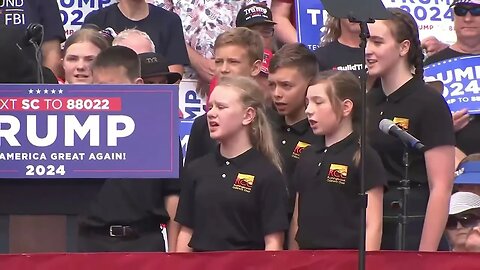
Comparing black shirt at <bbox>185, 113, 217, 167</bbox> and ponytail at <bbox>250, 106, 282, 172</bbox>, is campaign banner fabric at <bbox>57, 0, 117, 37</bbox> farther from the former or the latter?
ponytail at <bbox>250, 106, 282, 172</bbox>

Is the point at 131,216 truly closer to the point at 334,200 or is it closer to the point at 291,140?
the point at 291,140

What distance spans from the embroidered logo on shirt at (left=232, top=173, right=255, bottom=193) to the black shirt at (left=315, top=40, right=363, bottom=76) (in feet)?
6.96

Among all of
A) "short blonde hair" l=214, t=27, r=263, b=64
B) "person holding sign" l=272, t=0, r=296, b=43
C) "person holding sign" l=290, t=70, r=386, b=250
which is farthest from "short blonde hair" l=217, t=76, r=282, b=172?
"person holding sign" l=272, t=0, r=296, b=43

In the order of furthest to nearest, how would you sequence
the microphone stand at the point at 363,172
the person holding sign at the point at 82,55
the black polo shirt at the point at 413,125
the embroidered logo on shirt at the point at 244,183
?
1. the person holding sign at the point at 82,55
2. the black polo shirt at the point at 413,125
3. the embroidered logo on shirt at the point at 244,183
4. the microphone stand at the point at 363,172

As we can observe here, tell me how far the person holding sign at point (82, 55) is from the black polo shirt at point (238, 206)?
5.83 feet

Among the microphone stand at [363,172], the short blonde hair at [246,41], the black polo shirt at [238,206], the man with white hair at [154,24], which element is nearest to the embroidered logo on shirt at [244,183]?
the black polo shirt at [238,206]

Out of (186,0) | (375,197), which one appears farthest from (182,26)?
(375,197)

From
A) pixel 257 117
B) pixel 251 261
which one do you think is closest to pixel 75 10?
pixel 257 117

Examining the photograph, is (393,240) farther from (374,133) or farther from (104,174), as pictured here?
(104,174)

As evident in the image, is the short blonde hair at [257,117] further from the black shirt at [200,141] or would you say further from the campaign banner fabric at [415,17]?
the campaign banner fabric at [415,17]

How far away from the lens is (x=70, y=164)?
20.5 feet

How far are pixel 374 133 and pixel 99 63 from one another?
172cm

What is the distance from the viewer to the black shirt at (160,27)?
955cm

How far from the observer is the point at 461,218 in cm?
743
